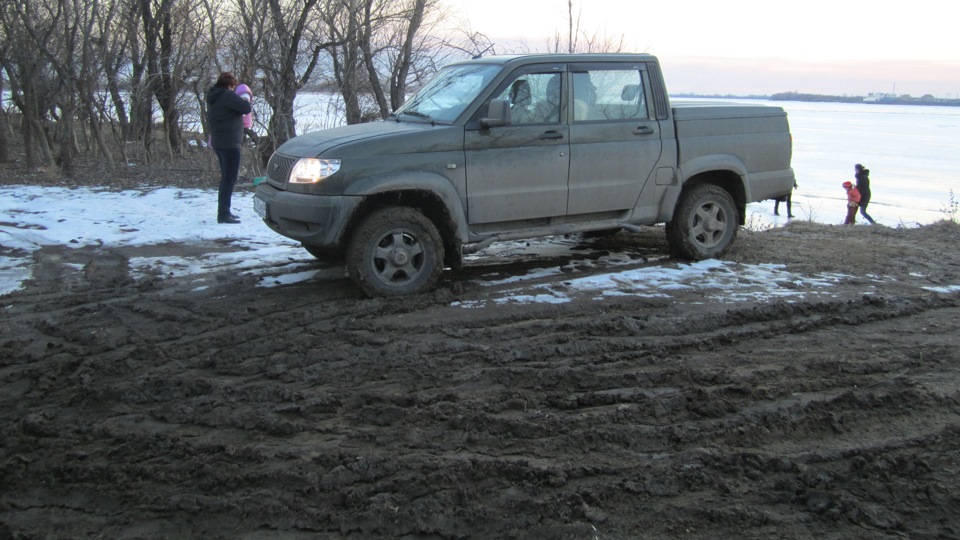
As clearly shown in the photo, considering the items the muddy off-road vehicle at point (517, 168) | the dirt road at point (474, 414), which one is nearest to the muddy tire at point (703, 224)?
the muddy off-road vehicle at point (517, 168)

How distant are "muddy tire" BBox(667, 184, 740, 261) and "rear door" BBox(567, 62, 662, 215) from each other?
624 mm

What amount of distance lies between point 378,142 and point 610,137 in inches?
86.7

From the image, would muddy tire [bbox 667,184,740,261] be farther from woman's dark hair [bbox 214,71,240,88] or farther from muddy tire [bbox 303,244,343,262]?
woman's dark hair [bbox 214,71,240,88]

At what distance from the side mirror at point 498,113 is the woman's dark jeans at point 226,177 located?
424 centimetres

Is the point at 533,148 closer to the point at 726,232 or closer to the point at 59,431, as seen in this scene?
the point at 726,232

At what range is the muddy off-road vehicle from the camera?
617 cm

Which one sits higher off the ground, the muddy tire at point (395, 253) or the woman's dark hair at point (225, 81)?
the woman's dark hair at point (225, 81)

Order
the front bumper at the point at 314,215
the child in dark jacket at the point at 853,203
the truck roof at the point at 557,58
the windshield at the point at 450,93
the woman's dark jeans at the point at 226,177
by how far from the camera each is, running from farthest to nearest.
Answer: the child in dark jacket at the point at 853,203 → the woman's dark jeans at the point at 226,177 → the truck roof at the point at 557,58 → the windshield at the point at 450,93 → the front bumper at the point at 314,215

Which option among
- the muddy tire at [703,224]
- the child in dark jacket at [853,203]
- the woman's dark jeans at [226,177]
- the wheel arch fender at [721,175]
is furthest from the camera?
the child in dark jacket at [853,203]

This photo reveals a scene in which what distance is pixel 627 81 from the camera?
7.21 metres

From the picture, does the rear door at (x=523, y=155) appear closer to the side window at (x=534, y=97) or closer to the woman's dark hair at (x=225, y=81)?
the side window at (x=534, y=97)

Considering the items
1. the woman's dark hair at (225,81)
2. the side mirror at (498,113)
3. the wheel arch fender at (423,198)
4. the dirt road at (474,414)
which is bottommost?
the dirt road at (474,414)

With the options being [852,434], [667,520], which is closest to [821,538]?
[667,520]

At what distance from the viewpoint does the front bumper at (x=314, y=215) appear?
6.02 meters
